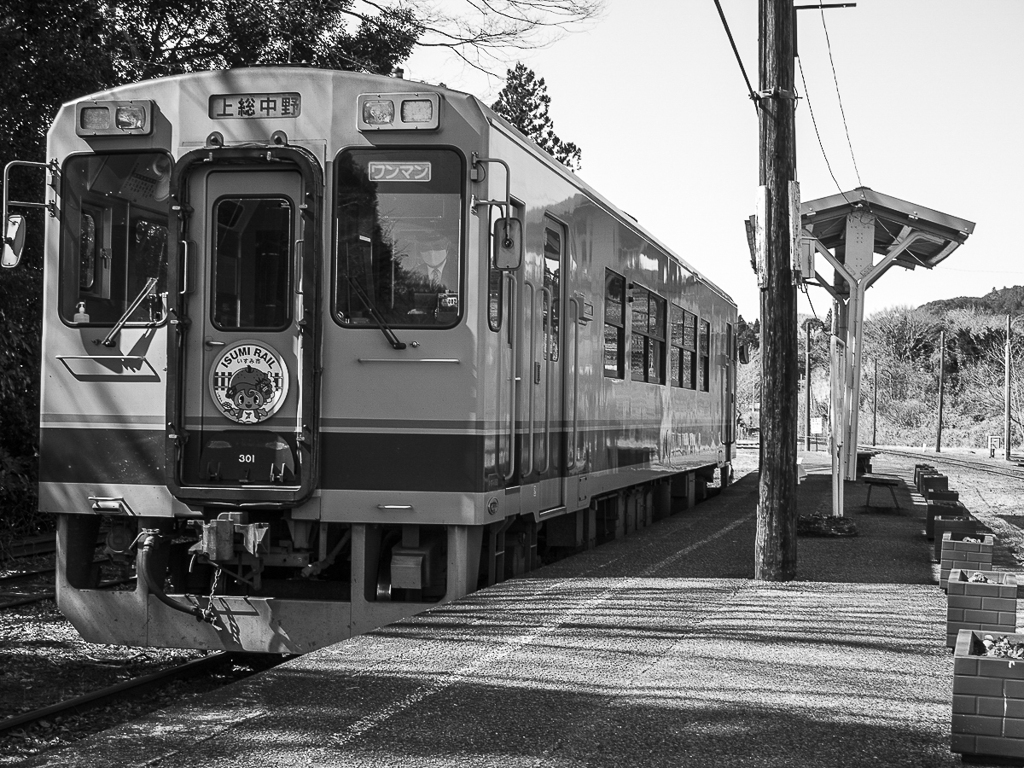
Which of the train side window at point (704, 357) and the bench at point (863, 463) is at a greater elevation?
the train side window at point (704, 357)

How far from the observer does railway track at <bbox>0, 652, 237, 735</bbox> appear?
5.96m

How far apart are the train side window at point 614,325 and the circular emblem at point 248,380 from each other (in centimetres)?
412

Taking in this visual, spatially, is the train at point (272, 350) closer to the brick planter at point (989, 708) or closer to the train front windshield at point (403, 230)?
the train front windshield at point (403, 230)

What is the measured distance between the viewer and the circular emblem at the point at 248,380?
23.0 feet

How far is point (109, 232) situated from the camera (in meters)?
7.30

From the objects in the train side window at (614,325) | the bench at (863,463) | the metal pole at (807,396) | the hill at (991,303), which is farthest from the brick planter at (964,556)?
the hill at (991,303)

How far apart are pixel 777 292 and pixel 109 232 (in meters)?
4.94

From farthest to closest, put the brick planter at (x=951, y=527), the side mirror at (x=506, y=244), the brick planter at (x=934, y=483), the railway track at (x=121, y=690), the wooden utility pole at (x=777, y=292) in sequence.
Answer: the brick planter at (x=934, y=483)
the brick planter at (x=951, y=527)
the wooden utility pole at (x=777, y=292)
the side mirror at (x=506, y=244)
the railway track at (x=121, y=690)

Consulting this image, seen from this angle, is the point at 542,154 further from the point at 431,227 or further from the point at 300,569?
the point at 300,569

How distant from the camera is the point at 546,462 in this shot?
8648 mm

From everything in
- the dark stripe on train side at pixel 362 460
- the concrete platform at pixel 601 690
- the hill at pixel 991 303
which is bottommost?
the concrete platform at pixel 601 690

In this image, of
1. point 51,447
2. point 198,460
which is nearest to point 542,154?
point 198,460

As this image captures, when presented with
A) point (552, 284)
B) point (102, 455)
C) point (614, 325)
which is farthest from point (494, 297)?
point (614, 325)

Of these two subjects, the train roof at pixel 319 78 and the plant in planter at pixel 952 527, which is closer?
the train roof at pixel 319 78
